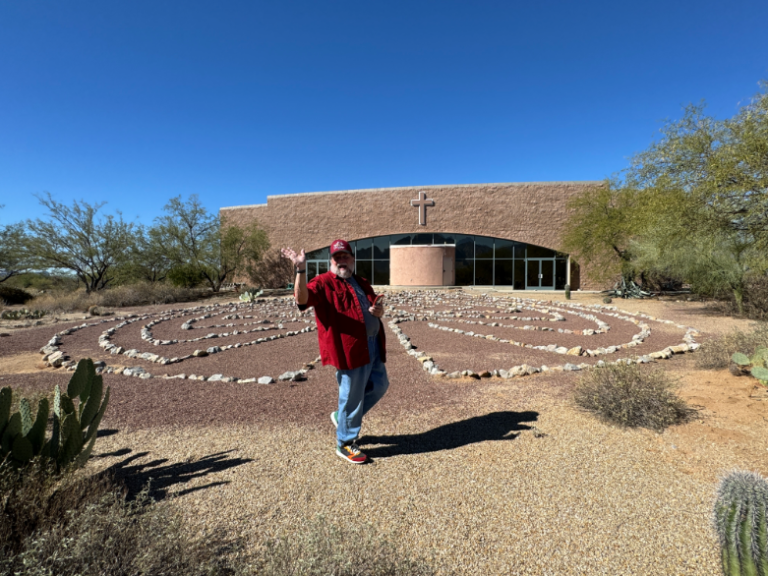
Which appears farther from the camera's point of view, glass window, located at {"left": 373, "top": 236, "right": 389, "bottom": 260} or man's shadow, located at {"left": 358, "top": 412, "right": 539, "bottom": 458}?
glass window, located at {"left": 373, "top": 236, "right": 389, "bottom": 260}

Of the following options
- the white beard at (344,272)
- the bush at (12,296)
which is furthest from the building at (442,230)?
the white beard at (344,272)

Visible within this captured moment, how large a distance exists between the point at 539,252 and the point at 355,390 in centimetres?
2902

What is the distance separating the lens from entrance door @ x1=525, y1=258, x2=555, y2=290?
29.4m

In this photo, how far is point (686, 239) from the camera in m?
10.7

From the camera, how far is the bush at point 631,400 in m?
3.92

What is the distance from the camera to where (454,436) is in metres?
3.90

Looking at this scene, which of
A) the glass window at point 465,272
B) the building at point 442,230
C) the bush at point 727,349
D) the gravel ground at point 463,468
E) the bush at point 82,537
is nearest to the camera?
the bush at point 82,537

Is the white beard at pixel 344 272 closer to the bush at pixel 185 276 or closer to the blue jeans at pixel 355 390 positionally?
the blue jeans at pixel 355 390

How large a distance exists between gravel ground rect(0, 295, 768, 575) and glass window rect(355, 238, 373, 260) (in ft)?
87.5

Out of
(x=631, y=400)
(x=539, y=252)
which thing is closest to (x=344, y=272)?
(x=631, y=400)

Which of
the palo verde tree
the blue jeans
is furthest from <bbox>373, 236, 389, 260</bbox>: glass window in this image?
the blue jeans

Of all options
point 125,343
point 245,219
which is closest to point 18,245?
point 245,219

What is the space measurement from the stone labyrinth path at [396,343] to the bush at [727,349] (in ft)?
2.49

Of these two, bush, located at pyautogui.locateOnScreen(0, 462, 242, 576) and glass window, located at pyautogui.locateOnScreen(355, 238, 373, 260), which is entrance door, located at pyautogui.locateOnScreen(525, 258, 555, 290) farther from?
bush, located at pyautogui.locateOnScreen(0, 462, 242, 576)
